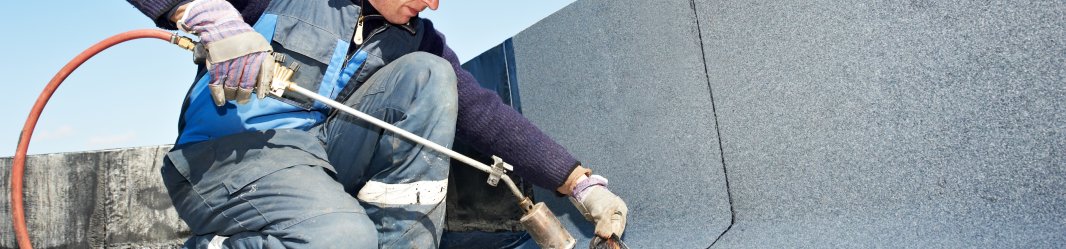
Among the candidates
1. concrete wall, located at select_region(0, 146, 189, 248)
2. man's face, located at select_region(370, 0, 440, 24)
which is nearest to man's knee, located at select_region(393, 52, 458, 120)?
man's face, located at select_region(370, 0, 440, 24)

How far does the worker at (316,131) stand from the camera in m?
1.20

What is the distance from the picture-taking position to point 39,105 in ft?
4.57

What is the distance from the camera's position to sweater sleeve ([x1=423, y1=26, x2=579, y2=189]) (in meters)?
1.62

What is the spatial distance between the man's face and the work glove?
0.97 feet

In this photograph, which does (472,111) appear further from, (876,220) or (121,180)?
(121,180)

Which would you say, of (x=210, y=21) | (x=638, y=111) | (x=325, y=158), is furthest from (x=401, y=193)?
(x=638, y=111)

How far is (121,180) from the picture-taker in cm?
248

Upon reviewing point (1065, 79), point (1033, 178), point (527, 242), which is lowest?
point (527, 242)

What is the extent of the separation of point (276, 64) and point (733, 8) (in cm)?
92

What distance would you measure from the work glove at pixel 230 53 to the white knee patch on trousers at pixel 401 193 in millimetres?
277

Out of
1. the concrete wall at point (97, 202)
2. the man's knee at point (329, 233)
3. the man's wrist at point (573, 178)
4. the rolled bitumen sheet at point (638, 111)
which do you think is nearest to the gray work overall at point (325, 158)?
the man's knee at point (329, 233)

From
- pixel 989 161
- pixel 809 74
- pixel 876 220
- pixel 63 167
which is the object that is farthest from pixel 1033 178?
pixel 63 167

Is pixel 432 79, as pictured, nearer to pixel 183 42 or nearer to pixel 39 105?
pixel 183 42

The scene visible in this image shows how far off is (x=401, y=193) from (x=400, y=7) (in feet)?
1.26
